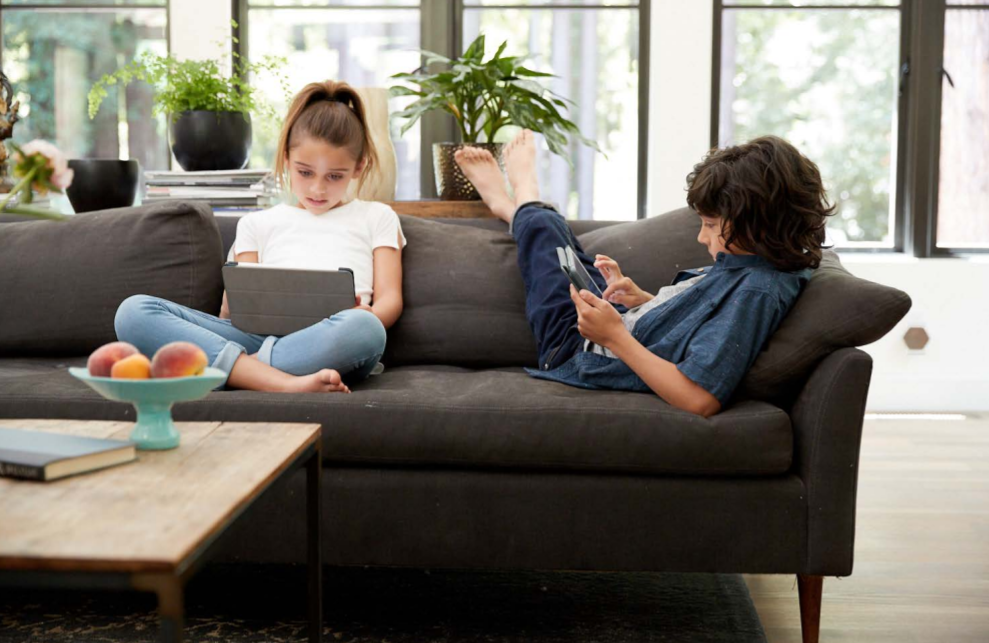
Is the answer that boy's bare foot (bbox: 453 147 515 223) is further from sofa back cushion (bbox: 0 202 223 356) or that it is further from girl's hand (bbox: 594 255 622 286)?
sofa back cushion (bbox: 0 202 223 356)

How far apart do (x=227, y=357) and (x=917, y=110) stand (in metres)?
3.16

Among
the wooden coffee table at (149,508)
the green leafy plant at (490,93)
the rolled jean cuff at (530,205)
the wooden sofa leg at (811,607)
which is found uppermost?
the green leafy plant at (490,93)

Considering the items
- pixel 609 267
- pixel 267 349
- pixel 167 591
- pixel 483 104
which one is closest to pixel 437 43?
pixel 483 104

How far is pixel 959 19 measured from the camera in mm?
4031

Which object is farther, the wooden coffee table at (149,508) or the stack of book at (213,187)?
the stack of book at (213,187)

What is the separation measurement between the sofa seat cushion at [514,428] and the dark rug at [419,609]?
286 millimetres

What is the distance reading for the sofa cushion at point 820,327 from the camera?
66.6 inches

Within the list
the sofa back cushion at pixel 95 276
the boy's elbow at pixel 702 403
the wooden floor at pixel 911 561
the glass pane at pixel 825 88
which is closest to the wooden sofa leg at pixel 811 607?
the wooden floor at pixel 911 561

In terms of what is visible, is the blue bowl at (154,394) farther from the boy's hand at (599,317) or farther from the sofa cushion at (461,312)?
the sofa cushion at (461,312)

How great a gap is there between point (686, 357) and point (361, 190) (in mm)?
1286

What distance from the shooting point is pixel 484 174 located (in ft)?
8.50

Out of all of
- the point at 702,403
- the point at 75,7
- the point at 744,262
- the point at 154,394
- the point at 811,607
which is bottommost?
the point at 811,607

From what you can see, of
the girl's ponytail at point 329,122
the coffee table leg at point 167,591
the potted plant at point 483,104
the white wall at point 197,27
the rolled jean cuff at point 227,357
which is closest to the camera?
the coffee table leg at point 167,591

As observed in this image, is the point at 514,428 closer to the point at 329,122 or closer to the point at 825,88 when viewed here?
the point at 329,122
